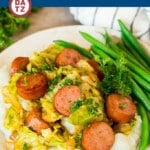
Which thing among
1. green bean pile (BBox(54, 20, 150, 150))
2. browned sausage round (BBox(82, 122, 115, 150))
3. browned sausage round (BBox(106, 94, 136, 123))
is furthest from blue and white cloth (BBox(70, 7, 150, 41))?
browned sausage round (BBox(82, 122, 115, 150))

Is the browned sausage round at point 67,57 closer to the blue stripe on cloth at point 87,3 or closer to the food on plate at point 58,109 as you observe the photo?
the food on plate at point 58,109

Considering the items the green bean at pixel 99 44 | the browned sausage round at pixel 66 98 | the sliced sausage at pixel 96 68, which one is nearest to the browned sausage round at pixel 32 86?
the browned sausage round at pixel 66 98

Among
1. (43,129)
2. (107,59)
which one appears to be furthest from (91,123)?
(107,59)

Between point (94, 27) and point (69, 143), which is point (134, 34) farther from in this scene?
point (69, 143)

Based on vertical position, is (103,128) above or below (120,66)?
below

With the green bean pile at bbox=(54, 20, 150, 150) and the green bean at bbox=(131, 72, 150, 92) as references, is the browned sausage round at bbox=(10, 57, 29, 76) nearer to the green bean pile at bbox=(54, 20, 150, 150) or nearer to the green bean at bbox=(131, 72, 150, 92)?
the green bean pile at bbox=(54, 20, 150, 150)

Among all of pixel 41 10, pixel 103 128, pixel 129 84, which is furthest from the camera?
pixel 41 10

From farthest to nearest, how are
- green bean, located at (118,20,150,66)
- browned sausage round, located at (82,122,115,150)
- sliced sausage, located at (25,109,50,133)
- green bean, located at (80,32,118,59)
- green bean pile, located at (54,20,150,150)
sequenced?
green bean, located at (118,20,150,66) → green bean, located at (80,32,118,59) → green bean pile, located at (54,20,150,150) → sliced sausage, located at (25,109,50,133) → browned sausage round, located at (82,122,115,150)
